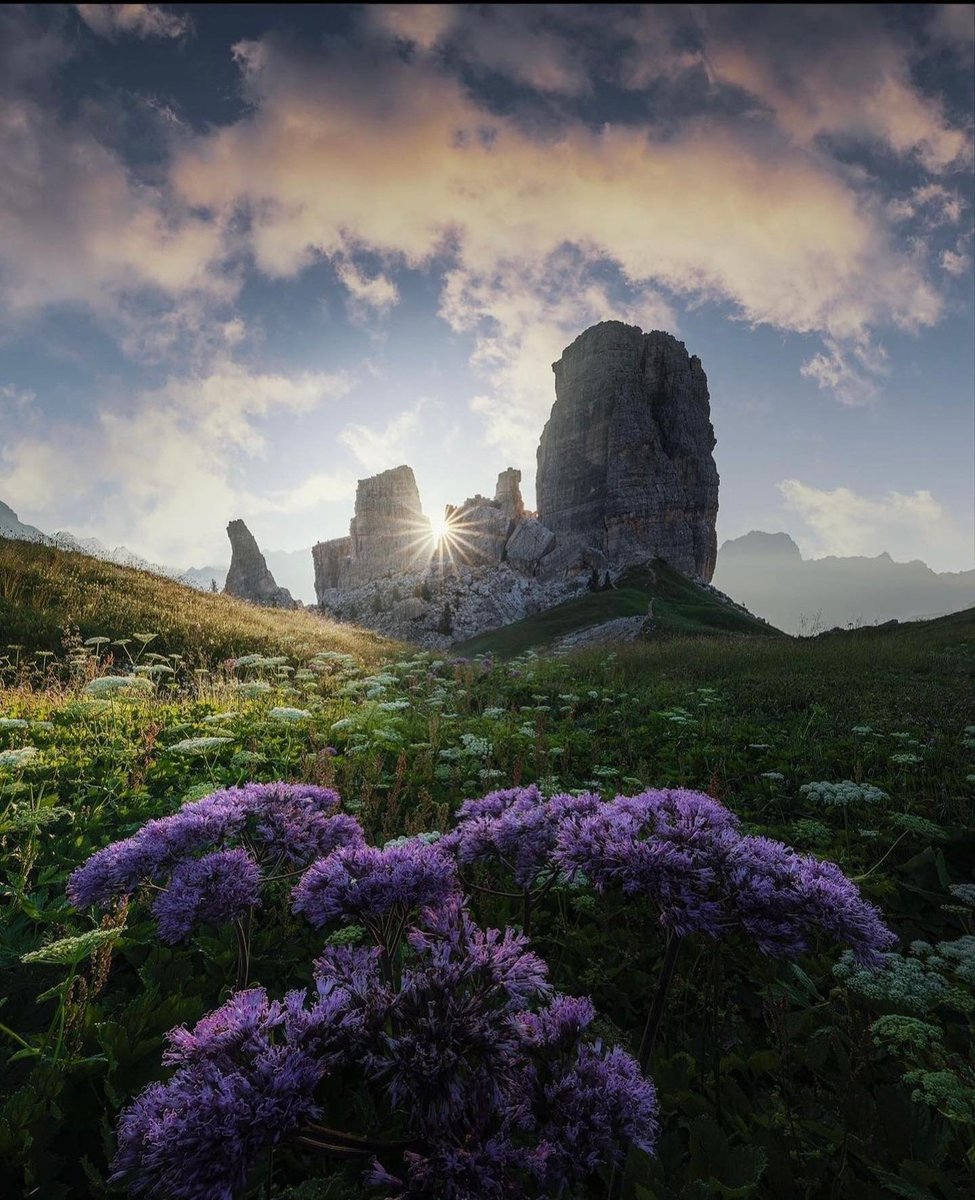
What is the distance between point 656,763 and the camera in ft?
26.6

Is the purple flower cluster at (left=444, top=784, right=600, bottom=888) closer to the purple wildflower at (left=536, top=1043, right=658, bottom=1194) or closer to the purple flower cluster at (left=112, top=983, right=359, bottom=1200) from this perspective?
the purple wildflower at (left=536, top=1043, right=658, bottom=1194)

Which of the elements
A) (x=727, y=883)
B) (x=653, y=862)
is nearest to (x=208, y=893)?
(x=653, y=862)

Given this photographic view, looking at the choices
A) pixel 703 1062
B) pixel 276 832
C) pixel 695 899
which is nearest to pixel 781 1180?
pixel 703 1062

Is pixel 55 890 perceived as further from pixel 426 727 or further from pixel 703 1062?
pixel 426 727

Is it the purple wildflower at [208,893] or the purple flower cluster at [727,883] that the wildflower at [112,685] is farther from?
the purple flower cluster at [727,883]

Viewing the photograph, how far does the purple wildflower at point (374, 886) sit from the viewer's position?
85.2 inches

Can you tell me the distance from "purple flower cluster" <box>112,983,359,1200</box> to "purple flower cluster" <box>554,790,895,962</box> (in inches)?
46.9

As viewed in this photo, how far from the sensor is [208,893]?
2.41 meters

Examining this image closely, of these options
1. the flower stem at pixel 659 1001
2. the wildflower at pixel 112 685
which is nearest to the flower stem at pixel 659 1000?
the flower stem at pixel 659 1001

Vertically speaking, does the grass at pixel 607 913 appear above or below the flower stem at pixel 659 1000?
below

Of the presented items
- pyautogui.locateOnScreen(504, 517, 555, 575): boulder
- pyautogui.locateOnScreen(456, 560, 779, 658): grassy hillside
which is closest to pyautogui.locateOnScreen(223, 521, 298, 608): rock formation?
pyautogui.locateOnScreen(504, 517, 555, 575): boulder

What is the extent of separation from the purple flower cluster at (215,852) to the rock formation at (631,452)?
91.5 metres

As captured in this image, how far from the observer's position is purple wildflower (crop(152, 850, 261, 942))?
7.66 ft

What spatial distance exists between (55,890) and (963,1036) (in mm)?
6110
